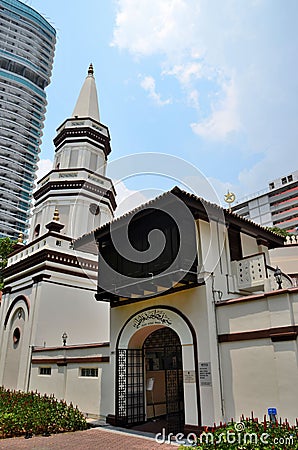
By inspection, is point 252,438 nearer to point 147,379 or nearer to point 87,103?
point 147,379

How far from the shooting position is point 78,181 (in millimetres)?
20859

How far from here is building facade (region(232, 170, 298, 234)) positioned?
71938mm

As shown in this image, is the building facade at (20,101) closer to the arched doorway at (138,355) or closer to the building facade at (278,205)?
the building facade at (278,205)

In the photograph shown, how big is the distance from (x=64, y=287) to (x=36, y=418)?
7.94 meters

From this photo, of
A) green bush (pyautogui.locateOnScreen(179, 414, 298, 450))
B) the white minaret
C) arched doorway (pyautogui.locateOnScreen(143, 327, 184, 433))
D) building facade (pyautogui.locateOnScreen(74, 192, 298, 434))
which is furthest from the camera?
the white minaret

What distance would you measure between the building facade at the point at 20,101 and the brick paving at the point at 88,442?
62.9 m

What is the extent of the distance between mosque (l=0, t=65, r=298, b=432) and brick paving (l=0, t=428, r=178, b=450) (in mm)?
1184

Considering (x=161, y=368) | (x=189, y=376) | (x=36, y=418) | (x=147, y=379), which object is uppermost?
(x=161, y=368)

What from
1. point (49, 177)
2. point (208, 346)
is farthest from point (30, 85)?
point (208, 346)

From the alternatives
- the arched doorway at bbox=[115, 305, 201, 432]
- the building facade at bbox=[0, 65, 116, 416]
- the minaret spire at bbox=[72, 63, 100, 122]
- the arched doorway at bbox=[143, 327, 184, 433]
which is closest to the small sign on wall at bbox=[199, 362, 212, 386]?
the arched doorway at bbox=[115, 305, 201, 432]

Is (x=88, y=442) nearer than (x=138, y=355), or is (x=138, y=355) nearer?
(x=88, y=442)

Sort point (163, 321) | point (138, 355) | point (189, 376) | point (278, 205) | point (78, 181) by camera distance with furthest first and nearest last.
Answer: point (278, 205), point (78, 181), point (138, 355), point (163, 321), point (189, 376)
